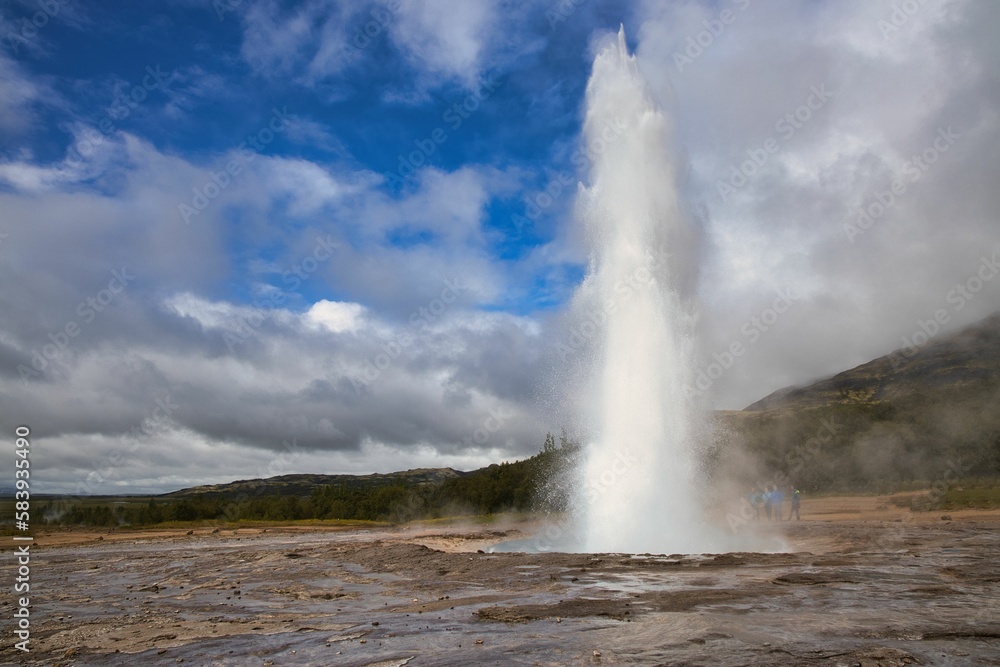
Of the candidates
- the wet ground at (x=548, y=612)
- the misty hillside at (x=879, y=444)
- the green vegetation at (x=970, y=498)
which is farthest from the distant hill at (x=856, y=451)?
the wet ground at (x=548, y=612)

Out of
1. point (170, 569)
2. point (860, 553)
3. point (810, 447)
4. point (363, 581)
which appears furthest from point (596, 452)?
point (810, 447)

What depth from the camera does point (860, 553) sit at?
17.9m

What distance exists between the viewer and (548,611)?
33.9 feet

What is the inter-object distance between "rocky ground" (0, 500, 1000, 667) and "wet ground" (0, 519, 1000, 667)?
42mm

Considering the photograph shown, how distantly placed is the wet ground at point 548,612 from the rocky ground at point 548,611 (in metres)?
0.04

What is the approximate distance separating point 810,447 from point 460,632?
232 feet

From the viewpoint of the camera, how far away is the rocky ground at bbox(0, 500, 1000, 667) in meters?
7.51

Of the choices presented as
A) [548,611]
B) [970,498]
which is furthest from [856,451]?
[548,611]

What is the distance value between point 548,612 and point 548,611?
10 centimetres

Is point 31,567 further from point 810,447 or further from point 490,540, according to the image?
point 810,447

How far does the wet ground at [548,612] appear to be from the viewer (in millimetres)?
7509

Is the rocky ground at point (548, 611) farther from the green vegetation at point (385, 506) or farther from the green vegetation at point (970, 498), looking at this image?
the green vegetation at point (385, 506)

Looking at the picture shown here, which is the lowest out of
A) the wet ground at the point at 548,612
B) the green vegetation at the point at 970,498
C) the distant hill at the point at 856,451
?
the wet ground at the point at 548,612

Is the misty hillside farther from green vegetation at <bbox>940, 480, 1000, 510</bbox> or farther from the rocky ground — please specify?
the rocky ground
